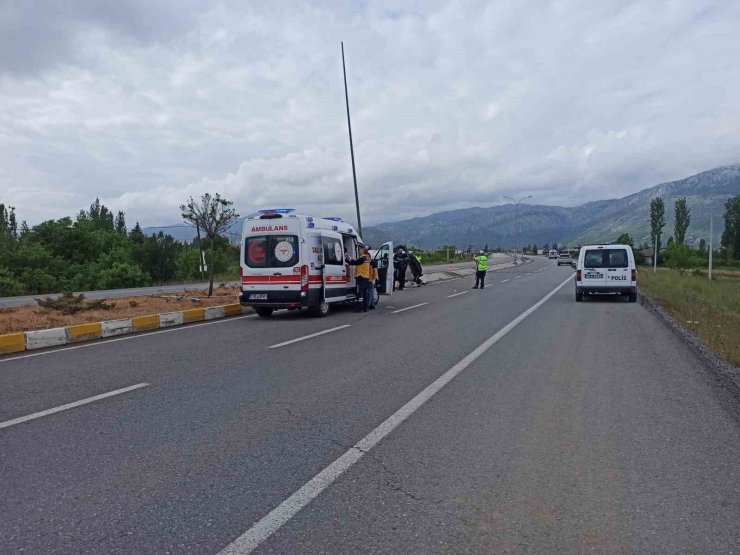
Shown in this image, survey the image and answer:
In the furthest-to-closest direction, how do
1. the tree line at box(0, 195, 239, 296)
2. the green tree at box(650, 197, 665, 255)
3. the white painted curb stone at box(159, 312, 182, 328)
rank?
→ the green tree at box(650, 197, 665, 255) → the tree line at box(0, 195, 239, 296) → the white painted curb stone at box(159, 312, 182, 328)

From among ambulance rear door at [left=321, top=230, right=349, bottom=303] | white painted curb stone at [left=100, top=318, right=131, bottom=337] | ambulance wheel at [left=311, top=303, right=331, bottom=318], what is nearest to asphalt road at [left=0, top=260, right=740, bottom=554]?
white painted curb stone at [left=100, top=318, right=131, bottom=337]

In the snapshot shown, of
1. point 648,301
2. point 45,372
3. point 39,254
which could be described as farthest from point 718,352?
point 39,254

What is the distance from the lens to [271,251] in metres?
14.5

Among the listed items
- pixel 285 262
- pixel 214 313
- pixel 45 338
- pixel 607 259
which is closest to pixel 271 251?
pixel 285 262

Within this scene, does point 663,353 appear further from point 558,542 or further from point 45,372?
point 45,372

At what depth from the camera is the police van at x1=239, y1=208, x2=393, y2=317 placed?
14.3 m

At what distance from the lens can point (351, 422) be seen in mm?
5469

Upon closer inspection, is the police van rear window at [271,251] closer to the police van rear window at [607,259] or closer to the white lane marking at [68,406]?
the white lane marking at [68,406]

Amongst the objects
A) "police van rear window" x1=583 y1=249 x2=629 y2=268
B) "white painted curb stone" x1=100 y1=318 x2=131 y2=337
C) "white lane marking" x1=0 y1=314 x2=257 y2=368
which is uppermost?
"police van rear window" x1=583 y1=249 x2=629 y2=268

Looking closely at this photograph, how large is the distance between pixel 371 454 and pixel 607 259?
16778 millimetres

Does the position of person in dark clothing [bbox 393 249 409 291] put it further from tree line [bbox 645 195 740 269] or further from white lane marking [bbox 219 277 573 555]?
tree line [bbox 645 195 740 269]

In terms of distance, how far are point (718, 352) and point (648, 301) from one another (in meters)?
11.5

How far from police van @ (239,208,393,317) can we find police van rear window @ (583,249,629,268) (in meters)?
9.07

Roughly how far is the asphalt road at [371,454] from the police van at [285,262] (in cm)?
514
